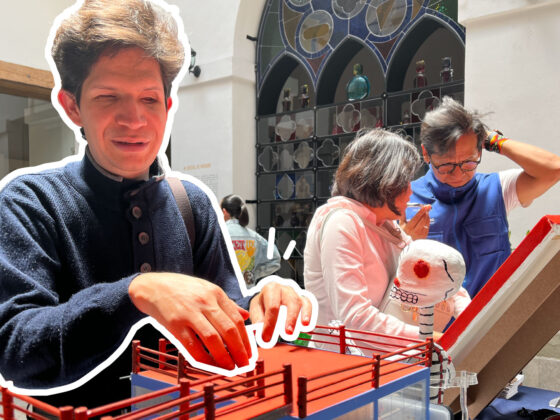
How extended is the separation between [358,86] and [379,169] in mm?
2313

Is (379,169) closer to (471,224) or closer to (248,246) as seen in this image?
(471,224)

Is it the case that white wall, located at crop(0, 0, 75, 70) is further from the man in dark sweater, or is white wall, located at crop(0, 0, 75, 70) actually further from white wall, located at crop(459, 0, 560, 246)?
white wall, located at crop(459, 0, 560, 246)

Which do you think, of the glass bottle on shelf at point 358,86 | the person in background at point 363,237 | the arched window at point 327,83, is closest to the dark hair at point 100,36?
the person in background at point 363,237

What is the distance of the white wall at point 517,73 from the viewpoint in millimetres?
2297

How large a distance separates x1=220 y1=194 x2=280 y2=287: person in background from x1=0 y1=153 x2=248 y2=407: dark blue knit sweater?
1.22m

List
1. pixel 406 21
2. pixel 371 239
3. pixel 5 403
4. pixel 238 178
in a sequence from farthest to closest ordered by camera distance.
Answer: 1. pixel 238 178
2. pixel 406 21
3. pixel 371 239
4. pixel 5 403

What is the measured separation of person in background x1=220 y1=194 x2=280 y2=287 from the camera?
204cm

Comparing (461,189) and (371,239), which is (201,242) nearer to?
(371,239)

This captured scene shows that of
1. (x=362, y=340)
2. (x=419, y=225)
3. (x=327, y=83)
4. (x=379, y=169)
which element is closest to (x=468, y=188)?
(x=419, y=225)

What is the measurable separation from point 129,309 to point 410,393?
42 centimetres

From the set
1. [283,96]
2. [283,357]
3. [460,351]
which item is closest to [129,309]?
[283,357]

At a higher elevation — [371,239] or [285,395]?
[371,239]

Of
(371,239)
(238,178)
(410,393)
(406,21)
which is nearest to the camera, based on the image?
(410,393)

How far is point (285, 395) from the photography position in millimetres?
531
